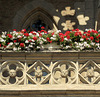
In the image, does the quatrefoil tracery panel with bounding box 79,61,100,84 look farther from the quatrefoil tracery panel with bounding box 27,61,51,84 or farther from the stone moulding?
the quatrefoil tracery panel with bounding box 27,61,51,84

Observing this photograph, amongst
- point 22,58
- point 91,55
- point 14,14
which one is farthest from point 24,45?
point 14,14

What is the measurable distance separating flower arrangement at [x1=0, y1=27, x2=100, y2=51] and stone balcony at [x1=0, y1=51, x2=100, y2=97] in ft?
0.61

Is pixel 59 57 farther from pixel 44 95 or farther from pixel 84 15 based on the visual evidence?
pixel 84 15

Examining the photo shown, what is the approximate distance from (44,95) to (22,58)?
1164 mm

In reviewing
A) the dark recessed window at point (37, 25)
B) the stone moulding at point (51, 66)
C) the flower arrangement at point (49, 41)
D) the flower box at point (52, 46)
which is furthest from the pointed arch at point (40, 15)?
the stone moulding at point (51, 66)

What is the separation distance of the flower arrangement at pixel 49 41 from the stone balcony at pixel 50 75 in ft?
0.61

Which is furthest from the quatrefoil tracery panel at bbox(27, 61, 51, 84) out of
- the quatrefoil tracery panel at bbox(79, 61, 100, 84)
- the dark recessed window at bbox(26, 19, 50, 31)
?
the dark recessed window at bbox(26, 19, 50, 31)

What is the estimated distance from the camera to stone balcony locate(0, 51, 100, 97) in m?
10.1

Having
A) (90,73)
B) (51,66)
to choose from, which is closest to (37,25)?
(51,66)

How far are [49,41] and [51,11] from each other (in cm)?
576

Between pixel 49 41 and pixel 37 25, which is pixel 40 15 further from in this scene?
pixel 49 41

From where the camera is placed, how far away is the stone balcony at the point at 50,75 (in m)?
10.1

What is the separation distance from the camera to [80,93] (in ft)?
33.2

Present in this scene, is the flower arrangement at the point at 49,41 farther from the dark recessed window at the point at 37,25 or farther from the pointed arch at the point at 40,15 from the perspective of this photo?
the dark recessed window at the point at 37,25
